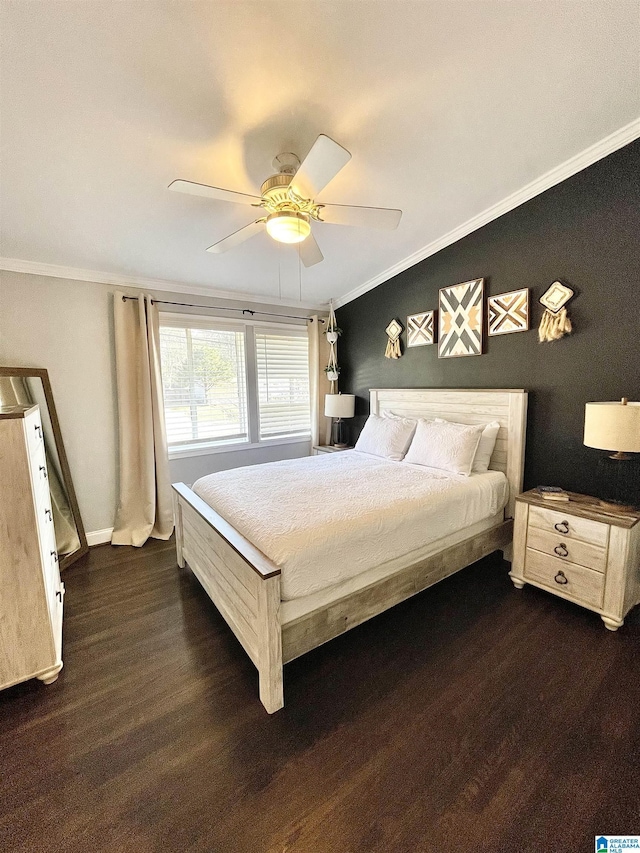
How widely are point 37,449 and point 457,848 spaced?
8.26ft

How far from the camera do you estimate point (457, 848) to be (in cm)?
107

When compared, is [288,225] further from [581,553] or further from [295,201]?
[581,553]

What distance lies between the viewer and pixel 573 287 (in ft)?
7.99

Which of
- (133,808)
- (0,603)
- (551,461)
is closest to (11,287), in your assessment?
(0,603)

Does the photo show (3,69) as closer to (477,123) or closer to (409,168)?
(409,168)

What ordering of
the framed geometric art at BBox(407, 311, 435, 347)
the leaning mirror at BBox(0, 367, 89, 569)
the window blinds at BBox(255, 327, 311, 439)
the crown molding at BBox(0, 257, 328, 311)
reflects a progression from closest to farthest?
the leaning mirror at BBox(0, 367, 89, 569) → the crown molding at BBox(0, 257, 328, 311) → the framed geometric art at BBox(407, 311, 435, 347) → the window blinds at BBox(255, 327, 311, 439)

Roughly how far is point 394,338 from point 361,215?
1.96 meters

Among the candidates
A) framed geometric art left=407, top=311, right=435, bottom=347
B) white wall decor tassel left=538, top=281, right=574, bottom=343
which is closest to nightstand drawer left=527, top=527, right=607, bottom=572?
white wall decor tassel left=538, top=281, right=574, bottom=343

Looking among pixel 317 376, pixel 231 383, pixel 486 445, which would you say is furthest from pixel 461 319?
pixel 231 383

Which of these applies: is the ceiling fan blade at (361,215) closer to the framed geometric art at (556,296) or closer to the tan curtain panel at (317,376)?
the framed geometric art at (556,296)

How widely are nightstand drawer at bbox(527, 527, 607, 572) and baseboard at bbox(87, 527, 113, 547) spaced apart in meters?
3.57

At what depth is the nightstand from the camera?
198cm

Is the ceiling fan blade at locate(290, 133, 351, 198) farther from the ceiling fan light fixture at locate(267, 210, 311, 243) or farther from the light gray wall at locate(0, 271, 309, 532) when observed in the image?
the light gray wall at locate(0, 271, 309, 532)

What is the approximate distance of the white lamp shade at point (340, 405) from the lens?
13.8 ft
